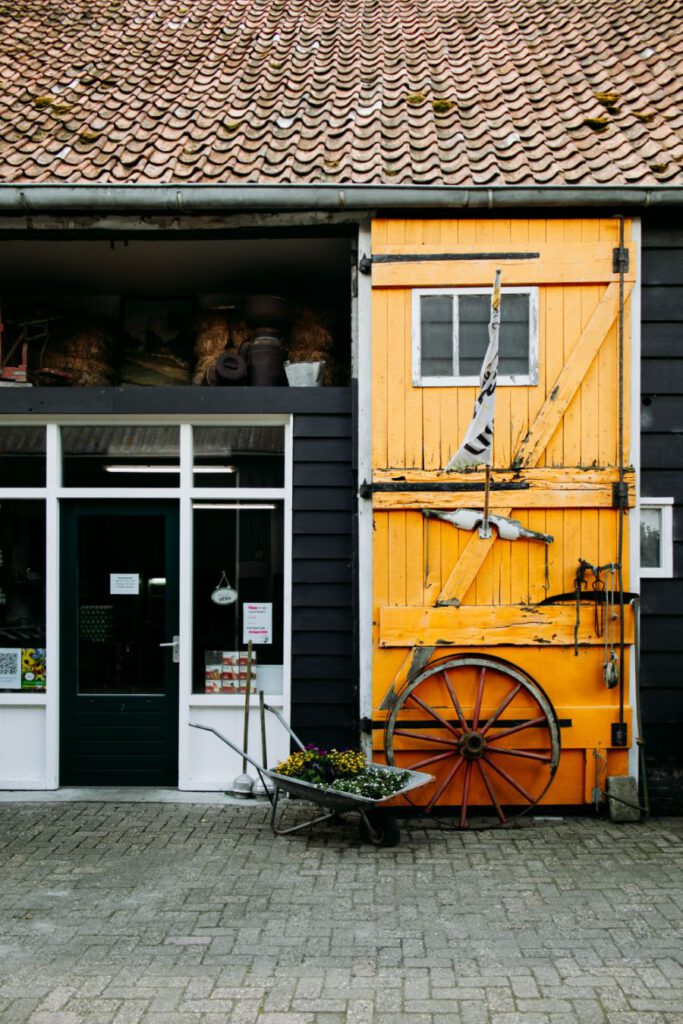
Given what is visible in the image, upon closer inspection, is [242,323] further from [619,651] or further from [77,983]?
[77,983]

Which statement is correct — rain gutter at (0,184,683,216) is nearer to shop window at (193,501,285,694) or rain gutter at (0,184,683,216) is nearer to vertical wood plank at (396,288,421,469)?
vertical wood plank at (396,288,421,469)

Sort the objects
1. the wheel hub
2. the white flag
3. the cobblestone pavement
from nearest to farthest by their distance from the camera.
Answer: the cobblestone pavement < the white flag < the wheel hub

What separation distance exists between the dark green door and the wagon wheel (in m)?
1.98

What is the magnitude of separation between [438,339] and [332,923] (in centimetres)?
396

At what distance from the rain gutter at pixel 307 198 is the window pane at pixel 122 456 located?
170cm

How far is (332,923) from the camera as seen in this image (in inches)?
157

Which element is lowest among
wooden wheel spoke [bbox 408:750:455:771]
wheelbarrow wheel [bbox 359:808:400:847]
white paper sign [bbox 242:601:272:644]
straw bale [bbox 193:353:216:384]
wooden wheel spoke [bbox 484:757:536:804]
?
wheelbarrow wheel [bbox 359:808:400:847]

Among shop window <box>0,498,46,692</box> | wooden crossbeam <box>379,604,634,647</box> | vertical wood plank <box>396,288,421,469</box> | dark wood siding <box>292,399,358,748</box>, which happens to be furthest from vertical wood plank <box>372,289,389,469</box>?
shop window <box>0,498,46,692</box>

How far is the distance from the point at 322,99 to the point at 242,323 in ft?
6.90

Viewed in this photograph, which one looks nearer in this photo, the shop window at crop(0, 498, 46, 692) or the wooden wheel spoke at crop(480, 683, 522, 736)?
the wooden wheel spoke at crop(480, 683, 522, 736)

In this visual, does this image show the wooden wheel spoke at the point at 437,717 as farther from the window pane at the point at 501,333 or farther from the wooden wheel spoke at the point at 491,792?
the window pane at the point at 501,333

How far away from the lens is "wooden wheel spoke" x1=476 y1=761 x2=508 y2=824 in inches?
208

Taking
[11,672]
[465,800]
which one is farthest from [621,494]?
[11,672]

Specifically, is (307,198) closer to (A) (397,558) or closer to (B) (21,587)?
(A) (397,558)
